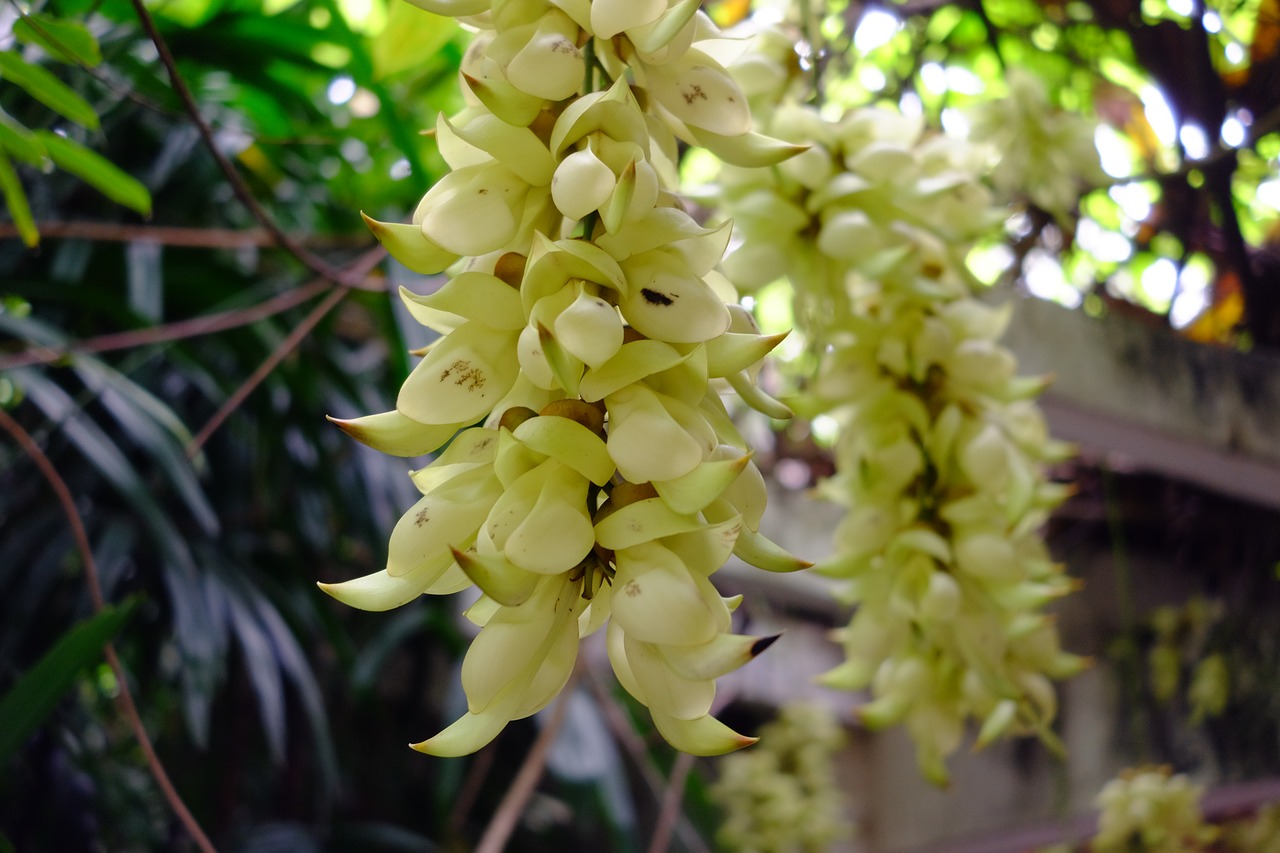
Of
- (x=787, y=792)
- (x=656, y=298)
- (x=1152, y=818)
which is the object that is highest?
(x=656, y=298)

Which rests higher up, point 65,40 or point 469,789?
point 65,40

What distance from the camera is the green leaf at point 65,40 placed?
50 cm

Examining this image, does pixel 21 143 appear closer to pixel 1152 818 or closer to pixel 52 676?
pixel 52 676

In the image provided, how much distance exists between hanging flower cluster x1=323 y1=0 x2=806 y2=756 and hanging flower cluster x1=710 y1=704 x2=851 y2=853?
1.45 meters

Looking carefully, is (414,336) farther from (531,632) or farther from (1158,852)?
(1158,852)

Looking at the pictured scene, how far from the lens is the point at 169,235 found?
101cm

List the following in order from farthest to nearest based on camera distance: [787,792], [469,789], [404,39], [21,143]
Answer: [787,792]
[469,789]
[404,39]
[21,143]

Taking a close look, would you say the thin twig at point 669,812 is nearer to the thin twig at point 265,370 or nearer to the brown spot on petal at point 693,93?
the thin twig at point 265,370

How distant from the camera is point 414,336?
2.87ft

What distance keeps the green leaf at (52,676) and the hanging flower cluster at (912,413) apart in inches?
18.9

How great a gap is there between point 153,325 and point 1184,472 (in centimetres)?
126

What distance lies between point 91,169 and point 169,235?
468 mm

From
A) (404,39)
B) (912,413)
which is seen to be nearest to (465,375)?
(912,413)

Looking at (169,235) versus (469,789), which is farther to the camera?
(469,789)
